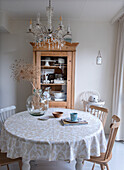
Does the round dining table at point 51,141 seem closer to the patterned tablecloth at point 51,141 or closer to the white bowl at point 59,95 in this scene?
the patterned tablecloth at point 51,141

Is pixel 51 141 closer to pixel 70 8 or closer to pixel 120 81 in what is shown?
pixel 120 81

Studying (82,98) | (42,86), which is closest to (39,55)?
(42,86)

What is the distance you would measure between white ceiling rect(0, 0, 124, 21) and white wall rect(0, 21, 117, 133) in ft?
0.78

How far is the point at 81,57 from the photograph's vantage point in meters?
3.39

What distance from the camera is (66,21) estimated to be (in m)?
3.33

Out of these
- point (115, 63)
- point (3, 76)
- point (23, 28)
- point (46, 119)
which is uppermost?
point (23, 28)

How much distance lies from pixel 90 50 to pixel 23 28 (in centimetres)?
159

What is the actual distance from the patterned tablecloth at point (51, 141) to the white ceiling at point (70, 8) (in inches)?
79.5

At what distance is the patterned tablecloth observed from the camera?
1.33 m

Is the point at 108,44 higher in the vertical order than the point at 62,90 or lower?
higher

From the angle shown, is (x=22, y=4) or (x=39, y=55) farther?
(x=39, y=55)

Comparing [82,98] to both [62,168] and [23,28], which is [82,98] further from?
[23,28]

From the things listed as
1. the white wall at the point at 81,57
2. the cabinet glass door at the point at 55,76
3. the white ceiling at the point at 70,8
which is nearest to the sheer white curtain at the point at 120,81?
the white wall at the point at 81,57

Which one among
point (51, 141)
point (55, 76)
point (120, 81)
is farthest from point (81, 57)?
point (51, 141)
